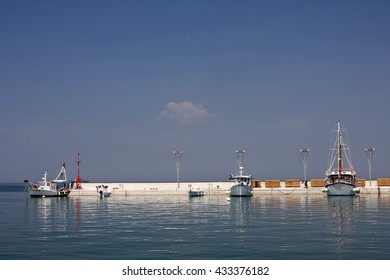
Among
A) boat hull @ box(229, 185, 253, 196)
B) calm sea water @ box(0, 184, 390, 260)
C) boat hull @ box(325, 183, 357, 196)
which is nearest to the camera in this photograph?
calm sea water @ box(0, 184, 390, 260)

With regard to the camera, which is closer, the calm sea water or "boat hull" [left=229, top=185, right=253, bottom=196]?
the calm sea water

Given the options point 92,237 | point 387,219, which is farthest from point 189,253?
point 387,219

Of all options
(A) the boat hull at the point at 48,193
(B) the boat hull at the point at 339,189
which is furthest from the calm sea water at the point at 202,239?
(A) the boat hull at the point at 48,193

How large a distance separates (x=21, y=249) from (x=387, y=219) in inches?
1591

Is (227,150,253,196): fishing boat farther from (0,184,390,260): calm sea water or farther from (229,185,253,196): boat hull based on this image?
(0,184,390,260): calm sea water

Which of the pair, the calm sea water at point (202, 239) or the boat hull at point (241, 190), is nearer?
the calm sea water at point (202, 239)

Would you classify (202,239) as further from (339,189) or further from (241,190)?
(241,190)

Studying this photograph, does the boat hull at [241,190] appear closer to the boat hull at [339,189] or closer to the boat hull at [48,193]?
the boat hull at [339,189]

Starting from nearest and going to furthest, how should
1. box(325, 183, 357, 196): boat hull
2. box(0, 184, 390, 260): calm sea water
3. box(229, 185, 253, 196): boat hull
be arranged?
box(0, 184, 390, 260): calm sea water → box(325, 183, 357, 196): boat hull → box(229, 185, 253, 196): boat hull

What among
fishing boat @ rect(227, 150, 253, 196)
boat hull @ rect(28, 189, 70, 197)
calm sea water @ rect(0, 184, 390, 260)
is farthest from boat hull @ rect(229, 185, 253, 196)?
calm sea water @ rect(0, 184, 390, 260)

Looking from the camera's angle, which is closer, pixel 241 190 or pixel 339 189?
pixel 339 189

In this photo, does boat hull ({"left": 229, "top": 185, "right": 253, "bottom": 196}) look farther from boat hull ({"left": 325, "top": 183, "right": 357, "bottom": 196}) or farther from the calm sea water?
the calm sea water

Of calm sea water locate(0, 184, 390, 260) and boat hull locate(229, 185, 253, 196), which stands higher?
boat hull locate(229, 185, 253, 196)

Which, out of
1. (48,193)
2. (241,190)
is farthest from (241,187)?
(48,193)
